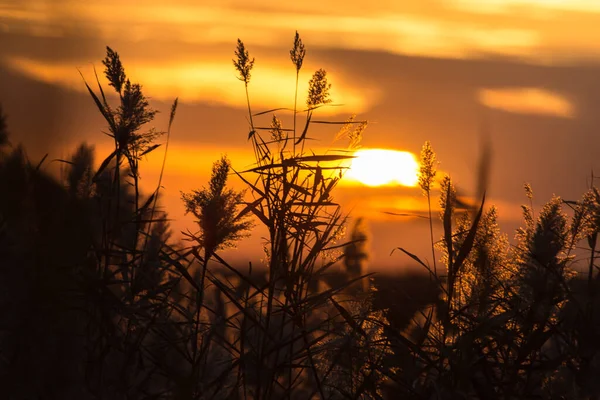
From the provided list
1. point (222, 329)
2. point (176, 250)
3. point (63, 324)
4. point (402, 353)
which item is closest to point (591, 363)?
point (402, 353)

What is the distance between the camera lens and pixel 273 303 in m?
3.21

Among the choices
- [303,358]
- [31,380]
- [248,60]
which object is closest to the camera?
[31,380]

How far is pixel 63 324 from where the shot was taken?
116 inches

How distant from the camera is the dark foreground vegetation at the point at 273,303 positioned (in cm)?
297

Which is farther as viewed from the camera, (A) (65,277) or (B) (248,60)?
(B) (248,60)

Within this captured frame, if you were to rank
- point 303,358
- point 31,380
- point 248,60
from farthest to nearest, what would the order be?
point 248,60, point 303,358, point 31,380

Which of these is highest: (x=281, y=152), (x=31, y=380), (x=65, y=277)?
(x=281, y=152)

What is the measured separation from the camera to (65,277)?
3.08 m

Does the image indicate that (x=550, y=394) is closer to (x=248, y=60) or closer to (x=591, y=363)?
(x=591, y=363)

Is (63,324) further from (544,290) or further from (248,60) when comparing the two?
(544,290)

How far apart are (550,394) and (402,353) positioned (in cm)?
51

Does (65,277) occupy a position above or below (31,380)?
above

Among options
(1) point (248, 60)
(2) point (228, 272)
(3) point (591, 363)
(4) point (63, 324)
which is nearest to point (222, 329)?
(2) point (228, 272)

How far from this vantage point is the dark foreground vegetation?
9.75ft
